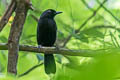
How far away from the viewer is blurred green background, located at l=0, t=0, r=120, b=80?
0.32m

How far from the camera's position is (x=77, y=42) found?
3.57m

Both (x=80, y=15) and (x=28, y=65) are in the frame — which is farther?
(x=80, y=15)

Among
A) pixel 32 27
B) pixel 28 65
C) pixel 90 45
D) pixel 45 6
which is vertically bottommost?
pixel 28 65

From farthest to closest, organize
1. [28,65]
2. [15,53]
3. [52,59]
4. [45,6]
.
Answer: [45,6]
[52,59]
[28,65]
[15,53]

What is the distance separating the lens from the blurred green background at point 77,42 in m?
0.32

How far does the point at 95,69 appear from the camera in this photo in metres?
0.31

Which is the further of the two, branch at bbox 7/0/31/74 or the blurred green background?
branch at bbox 7/0/31/74

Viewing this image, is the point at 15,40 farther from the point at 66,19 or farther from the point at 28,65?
the point at 66,19

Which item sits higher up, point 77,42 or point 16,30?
point 16,30

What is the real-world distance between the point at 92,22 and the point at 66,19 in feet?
1.83

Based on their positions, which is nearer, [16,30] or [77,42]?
[16,30]

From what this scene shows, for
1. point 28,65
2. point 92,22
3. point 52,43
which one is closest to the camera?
point 28,65

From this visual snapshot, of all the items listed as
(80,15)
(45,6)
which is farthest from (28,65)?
(80,15)

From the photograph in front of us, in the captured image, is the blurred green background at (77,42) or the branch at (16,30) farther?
the branch at (16,30)
